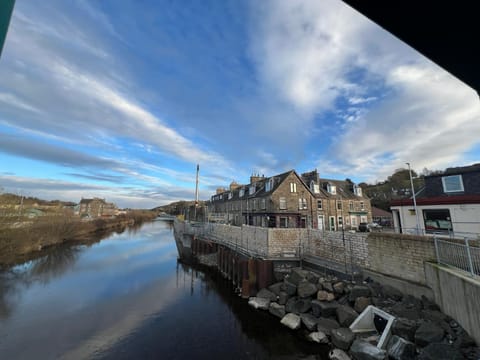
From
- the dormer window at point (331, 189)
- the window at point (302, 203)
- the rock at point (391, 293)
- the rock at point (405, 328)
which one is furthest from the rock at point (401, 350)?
the dormer window at point (331, 189)

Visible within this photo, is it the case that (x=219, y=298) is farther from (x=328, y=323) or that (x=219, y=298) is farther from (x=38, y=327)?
(x=38, y=327)

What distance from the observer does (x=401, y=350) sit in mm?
6469

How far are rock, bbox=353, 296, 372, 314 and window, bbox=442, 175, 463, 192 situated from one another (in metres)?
9.88

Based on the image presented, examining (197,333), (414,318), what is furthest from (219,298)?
(414,318)

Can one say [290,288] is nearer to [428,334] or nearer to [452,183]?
[428,334]

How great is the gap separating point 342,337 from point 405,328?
1992 mm

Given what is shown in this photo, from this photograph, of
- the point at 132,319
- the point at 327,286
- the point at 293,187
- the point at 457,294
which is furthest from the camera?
the point at 293,187

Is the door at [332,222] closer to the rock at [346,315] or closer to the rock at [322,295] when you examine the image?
the rock at [322,295]

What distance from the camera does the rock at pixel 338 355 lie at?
7270 millimetres

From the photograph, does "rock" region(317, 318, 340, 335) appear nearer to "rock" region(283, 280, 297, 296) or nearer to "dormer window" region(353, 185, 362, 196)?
"rock" region(283, 280, 297, 296)

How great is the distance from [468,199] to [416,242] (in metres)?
6.08

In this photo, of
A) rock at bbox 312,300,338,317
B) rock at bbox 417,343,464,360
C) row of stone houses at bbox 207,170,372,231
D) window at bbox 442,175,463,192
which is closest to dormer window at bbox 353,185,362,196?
row of stone houses at bbox 207,170,372,231

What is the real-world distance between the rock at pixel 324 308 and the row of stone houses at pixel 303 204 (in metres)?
16.5

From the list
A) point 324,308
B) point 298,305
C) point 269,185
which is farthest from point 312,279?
point 269,185
